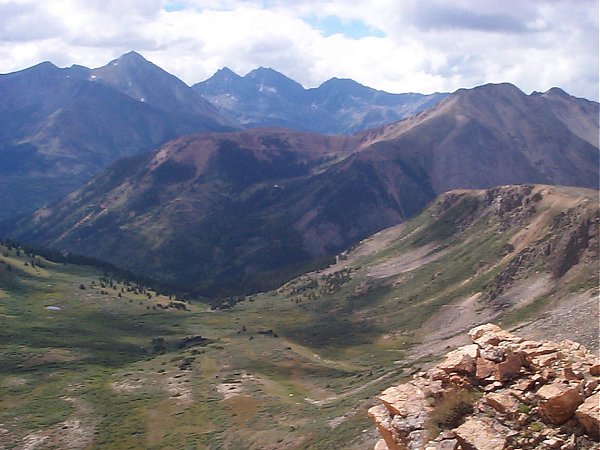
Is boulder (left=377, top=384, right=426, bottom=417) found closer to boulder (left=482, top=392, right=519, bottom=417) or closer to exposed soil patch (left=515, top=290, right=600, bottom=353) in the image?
boulder (left=482, top=392, right=519, bottom=417)

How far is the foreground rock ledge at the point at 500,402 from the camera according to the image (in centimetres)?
2277

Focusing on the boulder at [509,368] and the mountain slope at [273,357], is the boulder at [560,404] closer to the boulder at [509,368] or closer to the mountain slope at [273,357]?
the boulder at [509,368]

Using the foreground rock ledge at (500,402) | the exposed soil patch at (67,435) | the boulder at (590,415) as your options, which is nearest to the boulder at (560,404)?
the foreground rock ledge at (500,402)

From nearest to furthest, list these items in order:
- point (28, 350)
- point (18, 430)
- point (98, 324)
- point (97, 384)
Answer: point (18, 430) < point (97, 384) < point (28, 350) < point (98, 324)

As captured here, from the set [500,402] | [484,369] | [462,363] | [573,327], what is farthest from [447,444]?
[573,327]

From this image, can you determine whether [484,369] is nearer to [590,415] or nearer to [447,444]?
[447,444]

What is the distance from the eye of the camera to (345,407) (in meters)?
86.1

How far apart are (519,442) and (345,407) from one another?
65438 mm

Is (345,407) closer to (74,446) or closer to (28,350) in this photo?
(74,446)

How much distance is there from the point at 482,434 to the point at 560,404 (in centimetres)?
Result: 301

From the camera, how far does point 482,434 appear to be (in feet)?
77.9

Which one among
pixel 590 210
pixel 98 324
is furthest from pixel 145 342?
pixel 590 210

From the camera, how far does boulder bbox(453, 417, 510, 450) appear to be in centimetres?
2312

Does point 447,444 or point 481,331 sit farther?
point 481,331
